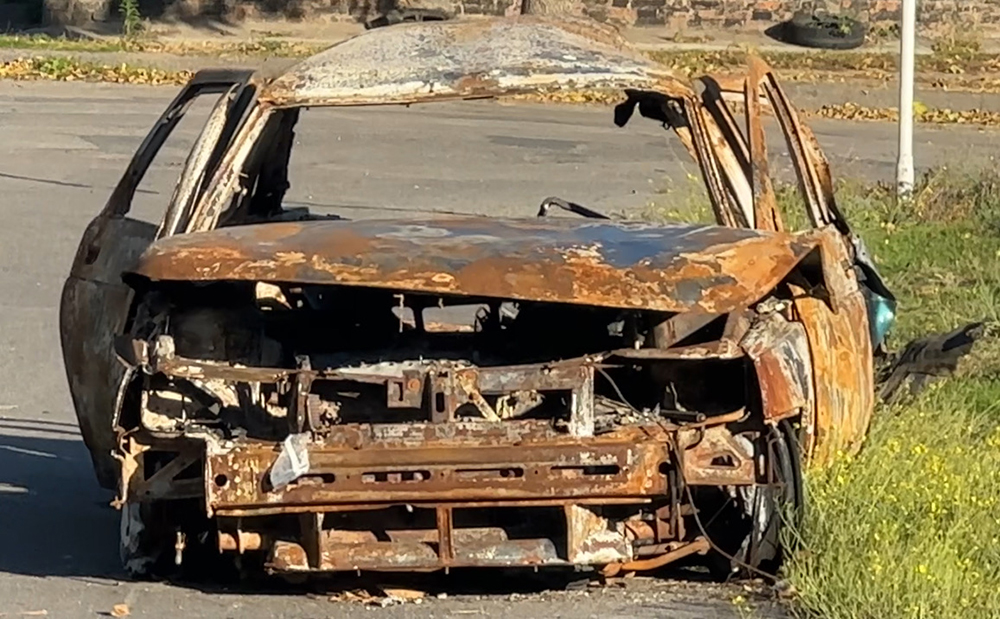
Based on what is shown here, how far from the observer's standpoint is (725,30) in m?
31.4

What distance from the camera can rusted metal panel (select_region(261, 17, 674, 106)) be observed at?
22.0 ft

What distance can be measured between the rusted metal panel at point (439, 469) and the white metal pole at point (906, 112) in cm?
926

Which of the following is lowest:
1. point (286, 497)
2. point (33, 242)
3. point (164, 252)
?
point (33, 242)

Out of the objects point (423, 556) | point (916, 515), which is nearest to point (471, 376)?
point (423, 556)

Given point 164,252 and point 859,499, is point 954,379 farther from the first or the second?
point 164,252

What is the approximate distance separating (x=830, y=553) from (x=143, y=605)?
6.77ft

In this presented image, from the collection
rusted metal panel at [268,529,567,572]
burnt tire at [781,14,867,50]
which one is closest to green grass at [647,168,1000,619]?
rusted metal panel at [268,529,567,572]

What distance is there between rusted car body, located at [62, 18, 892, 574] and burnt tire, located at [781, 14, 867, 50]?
78.0 ft

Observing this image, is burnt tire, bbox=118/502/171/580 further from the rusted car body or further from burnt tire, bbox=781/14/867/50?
burnt tire, bbox=781/14/867/50

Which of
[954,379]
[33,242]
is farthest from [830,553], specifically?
[33,242]

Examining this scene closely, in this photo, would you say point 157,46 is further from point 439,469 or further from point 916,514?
point 439,469

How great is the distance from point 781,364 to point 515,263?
0.83 metres

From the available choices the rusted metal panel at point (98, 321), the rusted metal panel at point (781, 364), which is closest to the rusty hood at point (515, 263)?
the rusted metal panel at point (781, 364)

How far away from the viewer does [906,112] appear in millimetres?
14758
